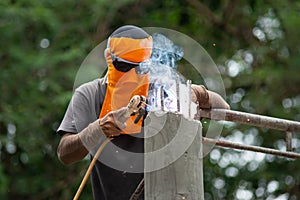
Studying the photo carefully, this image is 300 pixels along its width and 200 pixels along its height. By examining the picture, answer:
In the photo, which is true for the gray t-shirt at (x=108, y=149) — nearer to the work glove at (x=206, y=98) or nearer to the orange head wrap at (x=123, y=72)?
the orange head wrap at (x=123, y=72)

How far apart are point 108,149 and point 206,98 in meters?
0.51

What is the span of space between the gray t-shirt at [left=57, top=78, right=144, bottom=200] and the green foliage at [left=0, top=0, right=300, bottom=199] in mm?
4789

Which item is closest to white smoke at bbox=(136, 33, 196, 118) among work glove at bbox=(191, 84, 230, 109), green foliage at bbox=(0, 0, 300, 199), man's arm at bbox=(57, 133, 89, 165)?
work glove at bbox=(191, 84, 230, 109)

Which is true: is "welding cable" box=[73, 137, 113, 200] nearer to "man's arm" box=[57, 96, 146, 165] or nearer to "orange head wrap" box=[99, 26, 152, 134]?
"man's arm" box=[57, 96, 146, 165]

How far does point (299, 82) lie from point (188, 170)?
23.4 ft

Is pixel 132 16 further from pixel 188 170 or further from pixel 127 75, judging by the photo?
pixel 188 170

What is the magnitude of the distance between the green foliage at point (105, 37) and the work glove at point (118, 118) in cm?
515

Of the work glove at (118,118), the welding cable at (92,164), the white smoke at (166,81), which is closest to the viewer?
the white smoke at (166,81)

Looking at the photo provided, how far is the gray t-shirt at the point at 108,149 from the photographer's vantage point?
12.5ft

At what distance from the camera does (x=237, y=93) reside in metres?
10.1

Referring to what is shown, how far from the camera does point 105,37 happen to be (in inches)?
370

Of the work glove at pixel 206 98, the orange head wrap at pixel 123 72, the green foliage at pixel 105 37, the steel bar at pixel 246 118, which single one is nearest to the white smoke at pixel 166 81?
the orange head wrap at pixel 123 72

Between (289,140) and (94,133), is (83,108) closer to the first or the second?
(94,133)

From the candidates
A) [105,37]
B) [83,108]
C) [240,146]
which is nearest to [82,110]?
[83,108]
